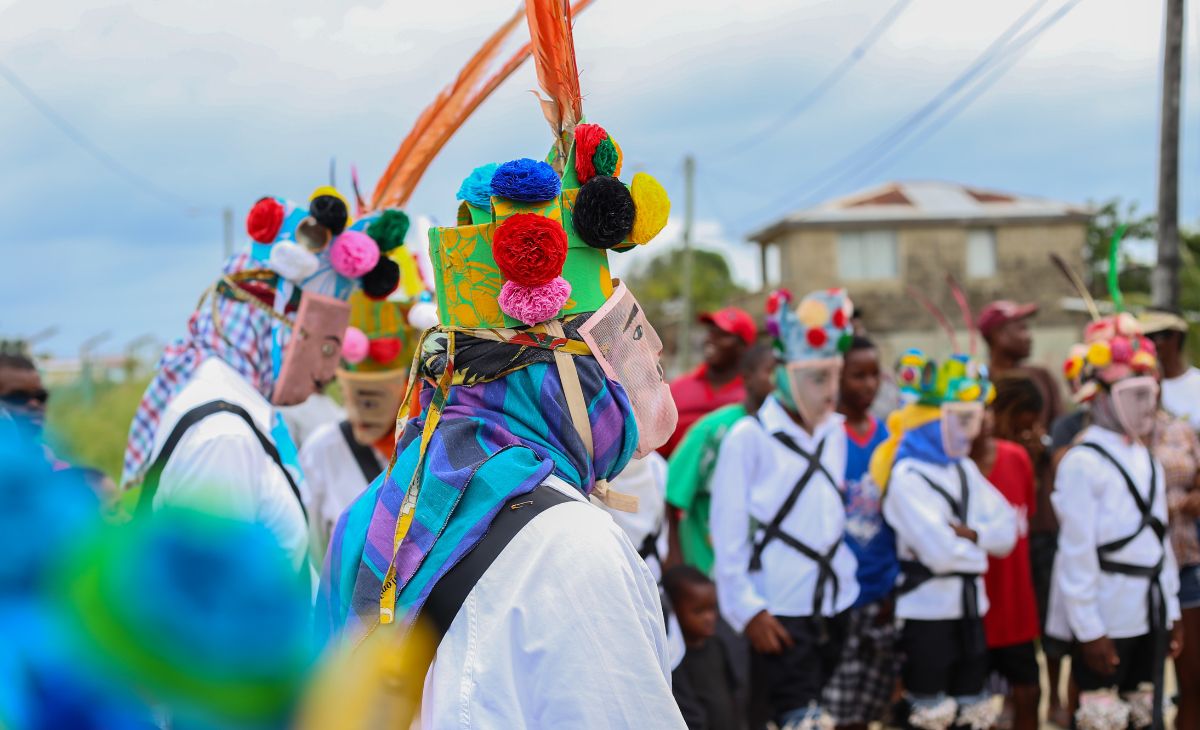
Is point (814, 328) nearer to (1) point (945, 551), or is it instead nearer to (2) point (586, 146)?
(1) point (945, 551)

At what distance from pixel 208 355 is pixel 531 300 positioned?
1.86 meters

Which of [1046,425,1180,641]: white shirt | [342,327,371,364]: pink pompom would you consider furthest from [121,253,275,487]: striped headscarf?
[1046,425,1180,641]: white shirt

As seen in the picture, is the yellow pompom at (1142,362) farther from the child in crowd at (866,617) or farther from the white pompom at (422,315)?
the white pompom at (422,315)

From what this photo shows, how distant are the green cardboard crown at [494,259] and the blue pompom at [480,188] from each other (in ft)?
0.04

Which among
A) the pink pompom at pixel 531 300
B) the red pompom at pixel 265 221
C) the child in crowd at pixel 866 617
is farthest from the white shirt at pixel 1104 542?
the pink pompom at pixel 531 300

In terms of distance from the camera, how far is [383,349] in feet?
16.3

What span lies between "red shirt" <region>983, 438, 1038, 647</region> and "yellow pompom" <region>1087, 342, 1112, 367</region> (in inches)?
35.7

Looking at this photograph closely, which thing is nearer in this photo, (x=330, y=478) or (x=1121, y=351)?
(x=330, y=478)

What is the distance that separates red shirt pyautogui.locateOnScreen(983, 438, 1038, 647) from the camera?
5895 mm

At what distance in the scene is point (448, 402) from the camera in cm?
197

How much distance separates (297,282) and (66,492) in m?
2.92

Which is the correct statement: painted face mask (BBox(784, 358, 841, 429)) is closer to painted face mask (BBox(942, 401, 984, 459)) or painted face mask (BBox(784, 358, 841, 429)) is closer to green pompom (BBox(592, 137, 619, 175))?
painted face mask (BBox(942, 401, 984, 459))

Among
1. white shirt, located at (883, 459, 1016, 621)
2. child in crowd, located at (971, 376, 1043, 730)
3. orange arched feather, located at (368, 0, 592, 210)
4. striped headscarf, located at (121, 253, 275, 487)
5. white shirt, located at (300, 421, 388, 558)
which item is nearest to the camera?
orange arched feather, located at (368, 0, 592, 210)

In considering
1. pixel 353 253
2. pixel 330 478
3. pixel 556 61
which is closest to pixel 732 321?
pixel 330 478
